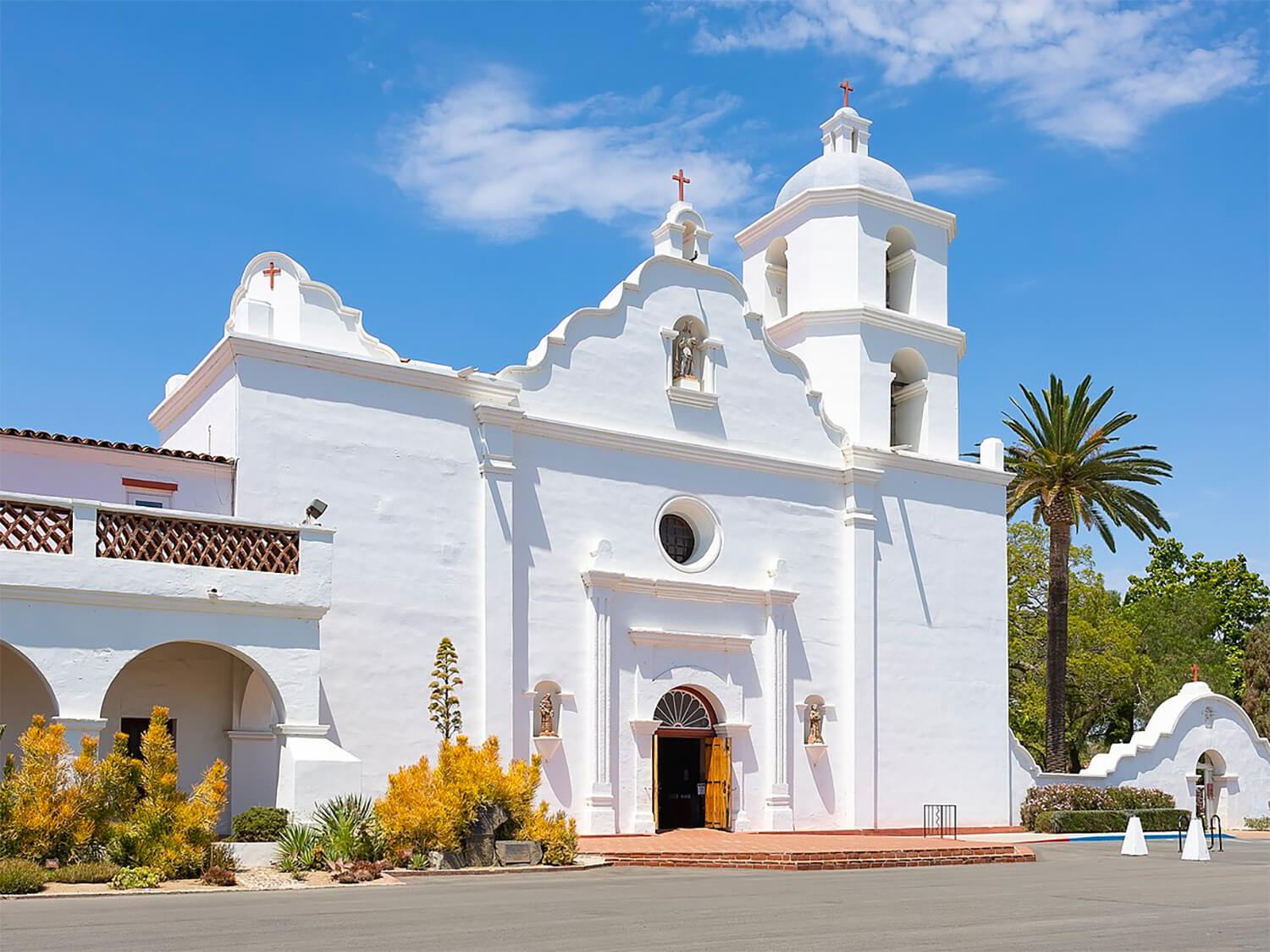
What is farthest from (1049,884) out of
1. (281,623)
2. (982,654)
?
(982,654)

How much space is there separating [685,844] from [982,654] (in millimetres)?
10332

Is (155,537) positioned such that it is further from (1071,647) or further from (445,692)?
(1071,647)

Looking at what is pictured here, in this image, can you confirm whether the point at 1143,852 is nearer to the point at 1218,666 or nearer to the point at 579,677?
the point at 579,677

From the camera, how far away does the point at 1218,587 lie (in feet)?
215

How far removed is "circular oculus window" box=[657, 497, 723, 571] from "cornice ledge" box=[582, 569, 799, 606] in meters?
0.48

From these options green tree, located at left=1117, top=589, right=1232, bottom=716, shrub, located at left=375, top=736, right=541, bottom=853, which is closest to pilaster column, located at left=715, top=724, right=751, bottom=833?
shrub, located at left=375, top=736, right=541, bottom=853

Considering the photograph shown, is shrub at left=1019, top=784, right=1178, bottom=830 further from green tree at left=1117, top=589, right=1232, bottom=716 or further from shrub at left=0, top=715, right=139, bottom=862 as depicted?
shrub at left=0, top=715, right=139, bottom=862

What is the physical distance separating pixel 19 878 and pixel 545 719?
1095 centimetres

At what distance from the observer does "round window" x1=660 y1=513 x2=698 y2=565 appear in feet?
88.8

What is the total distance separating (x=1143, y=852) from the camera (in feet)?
80.7

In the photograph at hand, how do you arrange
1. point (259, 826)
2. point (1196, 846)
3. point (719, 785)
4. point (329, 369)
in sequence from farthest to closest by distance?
point (719, 785) → point (1196, 846) → point (329, 369) → point (259, 826)

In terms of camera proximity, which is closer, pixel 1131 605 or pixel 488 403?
pixel 488 403

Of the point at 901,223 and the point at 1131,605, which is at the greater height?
the point at 901,223

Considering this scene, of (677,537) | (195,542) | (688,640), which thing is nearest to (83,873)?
(195,542)
